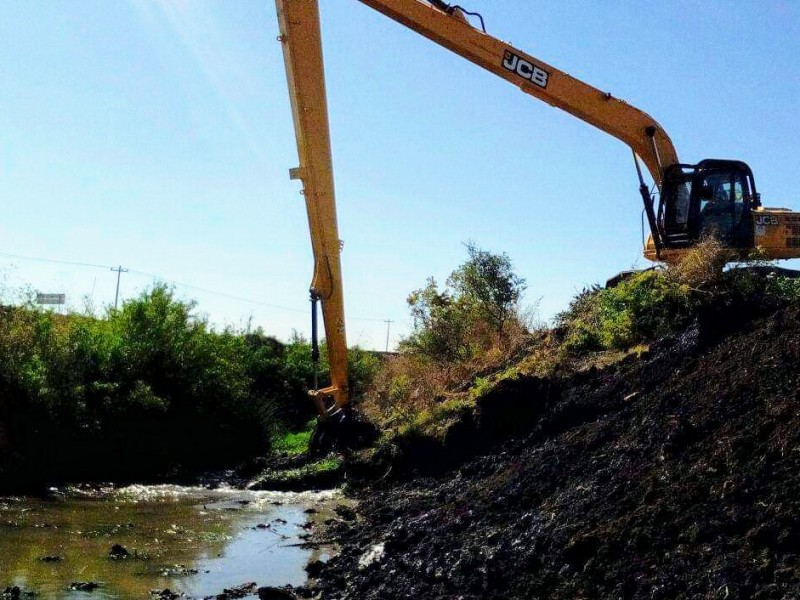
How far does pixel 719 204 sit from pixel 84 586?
11107 mm

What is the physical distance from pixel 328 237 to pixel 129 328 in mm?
5722

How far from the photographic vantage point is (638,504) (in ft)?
20.8

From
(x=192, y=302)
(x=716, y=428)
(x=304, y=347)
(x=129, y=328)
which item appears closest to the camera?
(x=716, y=428)

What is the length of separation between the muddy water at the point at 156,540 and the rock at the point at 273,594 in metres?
0.60

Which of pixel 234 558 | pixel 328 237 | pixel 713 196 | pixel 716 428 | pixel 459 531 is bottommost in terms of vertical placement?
pixel 234 558

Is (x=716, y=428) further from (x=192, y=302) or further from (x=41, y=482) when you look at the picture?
(x=192, y=302)

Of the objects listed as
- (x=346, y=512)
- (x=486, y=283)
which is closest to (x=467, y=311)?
(x=486, y=283)

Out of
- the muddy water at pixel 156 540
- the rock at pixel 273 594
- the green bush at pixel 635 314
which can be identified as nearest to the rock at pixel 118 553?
the muddy water at pixel 156 540

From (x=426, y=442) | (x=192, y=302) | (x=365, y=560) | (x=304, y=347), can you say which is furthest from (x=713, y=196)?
(x=304, y=347)

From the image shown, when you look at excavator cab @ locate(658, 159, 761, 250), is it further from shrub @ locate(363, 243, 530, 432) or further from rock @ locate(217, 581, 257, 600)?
rock @ locate(217, 581, 257, 600)

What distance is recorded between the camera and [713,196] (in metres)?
14.0

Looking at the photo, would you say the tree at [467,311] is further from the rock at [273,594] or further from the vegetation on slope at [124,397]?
the rock at [273,594]

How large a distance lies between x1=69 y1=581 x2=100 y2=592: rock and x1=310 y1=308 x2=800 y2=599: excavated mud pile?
2032 mm

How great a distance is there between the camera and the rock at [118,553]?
886 cm
